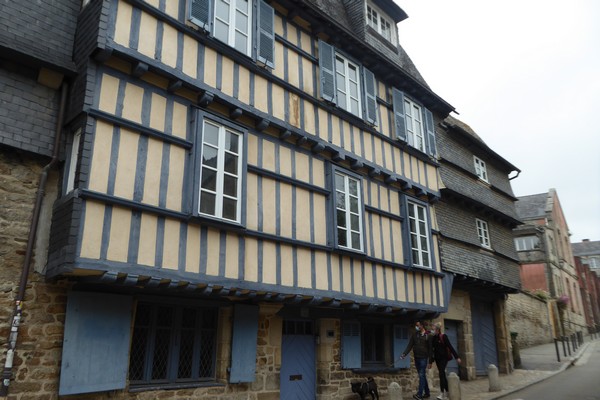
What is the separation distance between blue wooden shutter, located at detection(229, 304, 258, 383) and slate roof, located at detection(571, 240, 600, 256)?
5776 centimetres

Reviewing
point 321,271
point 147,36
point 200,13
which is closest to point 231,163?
point 147,36

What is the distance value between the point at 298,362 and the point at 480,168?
10.4 m

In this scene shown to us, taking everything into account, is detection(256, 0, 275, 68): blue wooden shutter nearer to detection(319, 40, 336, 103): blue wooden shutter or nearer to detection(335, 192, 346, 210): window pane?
detection(319, 40, 336, 103): blue wooden shutter

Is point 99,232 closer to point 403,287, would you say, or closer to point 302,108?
point 302,108

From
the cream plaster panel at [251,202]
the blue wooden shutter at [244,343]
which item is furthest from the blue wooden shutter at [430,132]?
the blue wooden shutter at [244,343]

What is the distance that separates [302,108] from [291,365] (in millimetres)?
4744

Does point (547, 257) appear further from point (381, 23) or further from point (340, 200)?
point (340, 200)

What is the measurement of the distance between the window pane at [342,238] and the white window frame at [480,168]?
8.31m

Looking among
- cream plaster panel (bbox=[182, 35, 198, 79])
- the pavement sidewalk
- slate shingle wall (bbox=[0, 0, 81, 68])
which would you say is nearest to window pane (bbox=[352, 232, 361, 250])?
the pavement sidewalk

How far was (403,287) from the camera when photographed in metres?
10.2

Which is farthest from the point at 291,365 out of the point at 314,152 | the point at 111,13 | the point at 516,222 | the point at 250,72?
the point at 516,222

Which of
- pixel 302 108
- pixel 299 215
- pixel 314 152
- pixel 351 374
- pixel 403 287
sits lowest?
pixel 351 374

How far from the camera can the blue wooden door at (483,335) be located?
14.6m

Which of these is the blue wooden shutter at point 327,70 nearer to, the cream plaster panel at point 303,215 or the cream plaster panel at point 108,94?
the cream plaster panel at point 303,215
